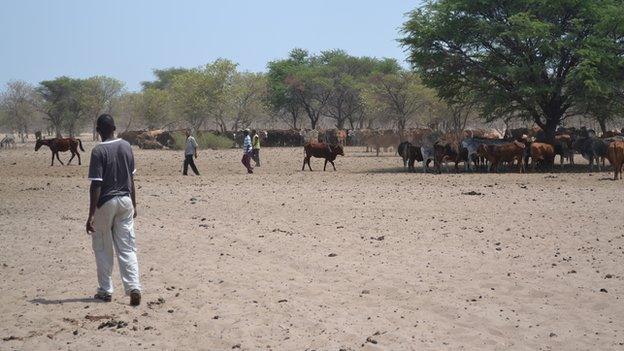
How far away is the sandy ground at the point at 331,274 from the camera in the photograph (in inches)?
258

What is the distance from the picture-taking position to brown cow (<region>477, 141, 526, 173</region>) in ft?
79.3

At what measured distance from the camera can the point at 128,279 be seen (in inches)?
285

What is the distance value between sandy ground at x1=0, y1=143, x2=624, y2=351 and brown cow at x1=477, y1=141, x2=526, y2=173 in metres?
7.92

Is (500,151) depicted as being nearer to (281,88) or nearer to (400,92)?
(400,92)

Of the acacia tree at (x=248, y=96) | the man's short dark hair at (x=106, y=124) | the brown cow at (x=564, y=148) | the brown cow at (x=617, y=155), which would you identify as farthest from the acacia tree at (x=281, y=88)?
the man's short dark hair at (x=106, y=124)

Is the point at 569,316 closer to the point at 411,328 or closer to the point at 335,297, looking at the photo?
the point at 411,328

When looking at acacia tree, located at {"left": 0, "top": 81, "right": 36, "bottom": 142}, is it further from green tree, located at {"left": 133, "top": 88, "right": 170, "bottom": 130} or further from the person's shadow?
the person's shadow

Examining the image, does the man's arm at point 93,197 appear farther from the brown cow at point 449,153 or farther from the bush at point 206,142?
the bush at point 206,142

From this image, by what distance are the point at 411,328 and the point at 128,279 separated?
2.77 metres

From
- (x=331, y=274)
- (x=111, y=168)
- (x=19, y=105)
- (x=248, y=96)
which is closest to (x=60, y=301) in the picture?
(x=111, y=168)

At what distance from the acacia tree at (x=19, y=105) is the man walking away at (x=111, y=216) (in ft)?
271

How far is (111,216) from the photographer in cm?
723

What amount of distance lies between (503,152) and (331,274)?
659 inches

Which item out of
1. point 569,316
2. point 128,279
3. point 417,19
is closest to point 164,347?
point 128,279
